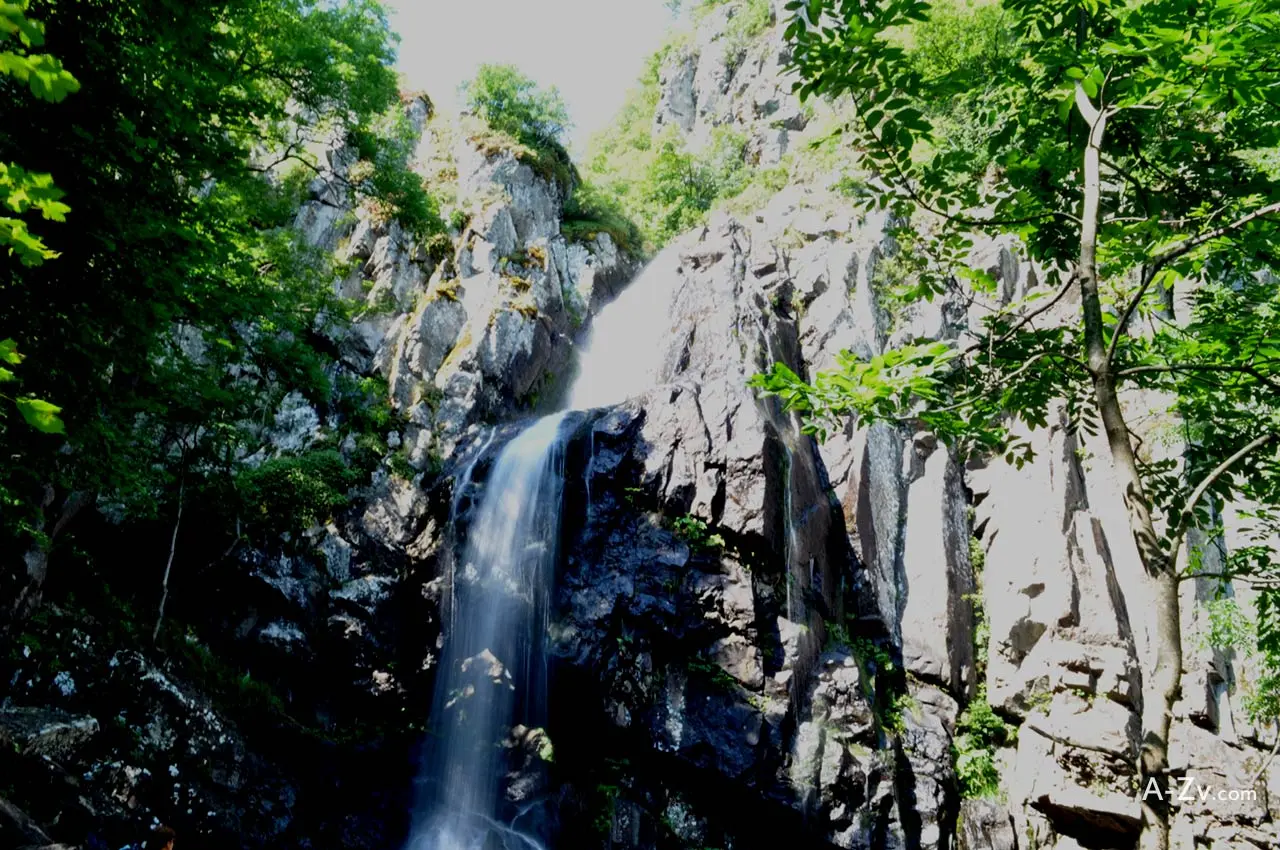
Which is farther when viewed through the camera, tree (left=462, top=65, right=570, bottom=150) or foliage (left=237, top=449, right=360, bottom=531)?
tree (left=462, top=65, right=570, bottom=150)

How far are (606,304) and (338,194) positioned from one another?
8247mm

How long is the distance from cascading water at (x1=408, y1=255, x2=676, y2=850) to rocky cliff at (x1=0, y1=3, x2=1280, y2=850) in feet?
1.23

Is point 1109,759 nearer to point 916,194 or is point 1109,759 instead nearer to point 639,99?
point 916,194

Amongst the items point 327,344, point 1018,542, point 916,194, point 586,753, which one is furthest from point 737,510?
point 327,344

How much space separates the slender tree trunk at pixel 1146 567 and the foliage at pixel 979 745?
35.2ft

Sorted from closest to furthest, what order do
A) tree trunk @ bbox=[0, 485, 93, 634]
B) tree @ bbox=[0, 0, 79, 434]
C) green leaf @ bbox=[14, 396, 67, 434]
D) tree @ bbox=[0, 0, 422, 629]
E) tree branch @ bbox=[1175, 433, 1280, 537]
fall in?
Answer: tree @ bbox=[0, 0, 79, 434] → green leaf @ bbox=[14, 396, 67, 434] → tree branch @ bbox=[1175, 433, 1280, 537] → tree @ bbox=[0, 0, 422, 629] → tree trunk @ bbox=[0, 485, 93, 634]

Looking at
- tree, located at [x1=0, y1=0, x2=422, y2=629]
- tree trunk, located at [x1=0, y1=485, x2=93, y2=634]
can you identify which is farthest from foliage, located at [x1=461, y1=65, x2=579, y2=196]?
tree trunk, located at [x1=0, y1=485, x2=93, y2=634]

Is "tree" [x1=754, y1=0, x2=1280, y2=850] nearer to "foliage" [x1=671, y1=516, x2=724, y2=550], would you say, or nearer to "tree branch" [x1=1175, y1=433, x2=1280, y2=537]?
"tree branch" [x1=1175, y1=433, x2=1280, y2=537]

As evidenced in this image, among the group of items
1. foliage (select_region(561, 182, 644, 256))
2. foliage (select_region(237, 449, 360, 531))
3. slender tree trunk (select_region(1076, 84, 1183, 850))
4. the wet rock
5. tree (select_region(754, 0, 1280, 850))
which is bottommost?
the wet rock

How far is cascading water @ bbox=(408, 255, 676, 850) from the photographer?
11.2 meters

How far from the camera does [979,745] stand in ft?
39.4

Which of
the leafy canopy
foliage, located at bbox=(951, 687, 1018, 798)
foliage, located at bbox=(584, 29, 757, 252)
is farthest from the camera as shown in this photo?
foliage, located at bbox=(584, 29, 757, 252)

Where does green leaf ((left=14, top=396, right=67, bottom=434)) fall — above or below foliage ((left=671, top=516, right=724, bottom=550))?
below

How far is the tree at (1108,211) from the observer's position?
258 centimetres
